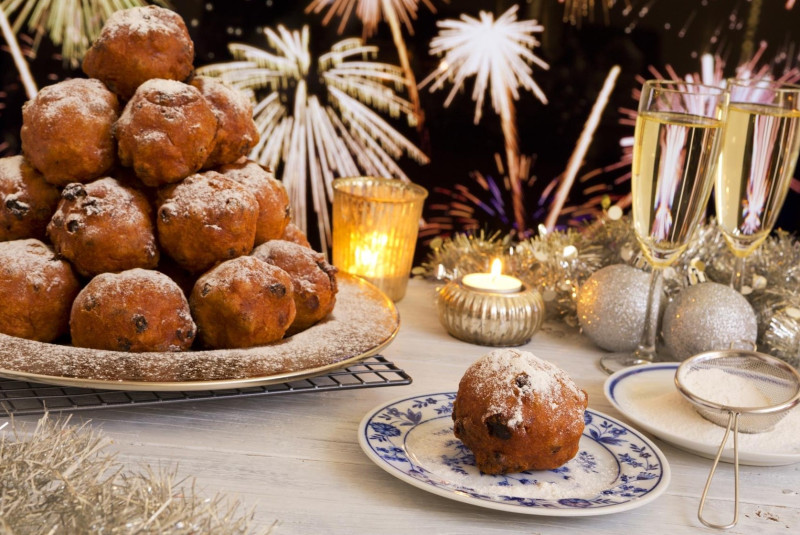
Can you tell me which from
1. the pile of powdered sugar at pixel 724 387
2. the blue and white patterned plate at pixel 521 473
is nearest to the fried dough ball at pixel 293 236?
the blue and white patterned plate at pixel 521 473

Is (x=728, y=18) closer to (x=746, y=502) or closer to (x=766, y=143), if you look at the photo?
(x=766, y=143)

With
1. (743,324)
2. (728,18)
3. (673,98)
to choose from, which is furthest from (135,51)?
(728,18)

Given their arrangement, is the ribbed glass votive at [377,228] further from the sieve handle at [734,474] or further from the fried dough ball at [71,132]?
the sieve handle at [734,474]

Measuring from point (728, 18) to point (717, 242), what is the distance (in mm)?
667

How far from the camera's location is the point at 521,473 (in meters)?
0.88

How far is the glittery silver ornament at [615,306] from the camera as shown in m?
1.35

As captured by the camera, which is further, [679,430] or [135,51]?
[135,51]

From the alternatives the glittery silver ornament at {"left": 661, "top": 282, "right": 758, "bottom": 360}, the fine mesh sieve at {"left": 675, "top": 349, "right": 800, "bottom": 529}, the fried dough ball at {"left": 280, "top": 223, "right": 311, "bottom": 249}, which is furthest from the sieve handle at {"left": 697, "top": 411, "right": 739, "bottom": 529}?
the fried dough ball at {"left": 280, "top": 223, "right": 311, "bottom": 249}

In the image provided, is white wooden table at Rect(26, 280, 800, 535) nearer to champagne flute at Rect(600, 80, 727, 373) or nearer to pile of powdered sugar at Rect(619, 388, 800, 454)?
pile of powdered sugar at Rect(619, 388, 800, 454)

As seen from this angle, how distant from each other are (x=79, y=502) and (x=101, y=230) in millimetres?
Answer: 530

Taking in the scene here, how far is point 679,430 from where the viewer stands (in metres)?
1.02

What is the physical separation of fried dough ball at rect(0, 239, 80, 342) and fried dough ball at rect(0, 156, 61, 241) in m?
0.05

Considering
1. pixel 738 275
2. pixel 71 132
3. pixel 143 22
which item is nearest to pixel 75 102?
pixel 71 132

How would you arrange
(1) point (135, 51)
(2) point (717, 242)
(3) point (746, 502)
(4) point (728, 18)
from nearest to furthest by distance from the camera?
(3) point (746, 502) < (1) point (135, 51) < (2) point (717, 242) < (4) point (728, 18)
